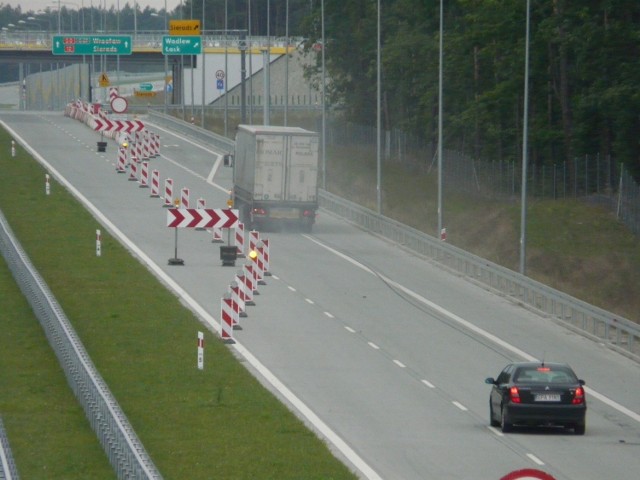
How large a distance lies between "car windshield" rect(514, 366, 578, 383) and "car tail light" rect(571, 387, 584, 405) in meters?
0.21

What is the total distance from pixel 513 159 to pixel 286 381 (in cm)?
4418

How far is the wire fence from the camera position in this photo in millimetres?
51812

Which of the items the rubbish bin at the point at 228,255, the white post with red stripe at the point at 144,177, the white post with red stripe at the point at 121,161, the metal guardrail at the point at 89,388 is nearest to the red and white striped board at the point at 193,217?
the rubbish bin at the point at 228,255

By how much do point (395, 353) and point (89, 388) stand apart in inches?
361

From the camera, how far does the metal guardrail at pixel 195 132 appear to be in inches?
3091

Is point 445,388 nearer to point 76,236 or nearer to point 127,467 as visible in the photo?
point 127,467

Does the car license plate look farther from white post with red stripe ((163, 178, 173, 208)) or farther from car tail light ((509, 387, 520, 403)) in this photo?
white post with red stripe ((163, 178, 173, 208))

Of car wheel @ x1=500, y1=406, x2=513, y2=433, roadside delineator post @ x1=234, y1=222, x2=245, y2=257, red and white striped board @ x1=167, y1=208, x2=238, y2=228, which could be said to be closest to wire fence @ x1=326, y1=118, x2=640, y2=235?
roadside delineator post @ x1=234, y1=222, x2=245, y2=257

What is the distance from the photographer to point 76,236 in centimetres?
4597

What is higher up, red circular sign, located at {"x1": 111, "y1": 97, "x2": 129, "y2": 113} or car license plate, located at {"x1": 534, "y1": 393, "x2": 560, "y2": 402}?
red circular sign, located at {"x1": 111, "y1": 97, "x2": 129, "y2": 113}

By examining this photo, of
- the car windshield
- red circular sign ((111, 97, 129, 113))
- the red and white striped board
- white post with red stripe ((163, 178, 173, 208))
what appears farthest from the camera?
red circular sign ((111, 97, 129, 113))

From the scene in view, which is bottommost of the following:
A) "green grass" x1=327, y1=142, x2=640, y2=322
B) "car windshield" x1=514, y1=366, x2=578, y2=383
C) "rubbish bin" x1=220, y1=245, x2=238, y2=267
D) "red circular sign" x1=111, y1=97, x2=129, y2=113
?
"green grass" x1=327, y1=142, x2=640, y2=322

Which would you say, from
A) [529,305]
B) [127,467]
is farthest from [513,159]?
[127,467]

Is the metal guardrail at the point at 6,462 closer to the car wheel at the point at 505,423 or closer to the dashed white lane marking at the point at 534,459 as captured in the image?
the dashed white lane marking at the point at 534,459
